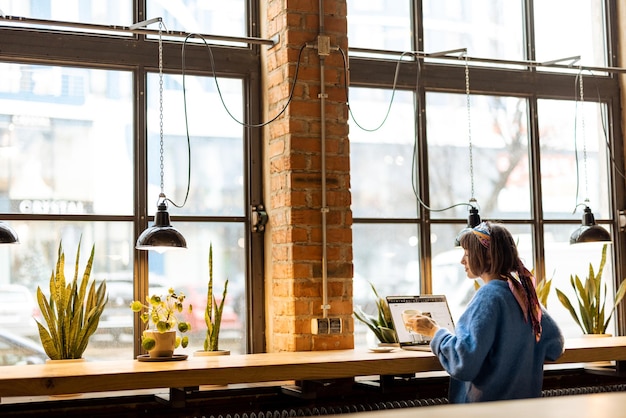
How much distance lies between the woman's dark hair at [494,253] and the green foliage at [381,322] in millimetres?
1216

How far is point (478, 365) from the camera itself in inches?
132

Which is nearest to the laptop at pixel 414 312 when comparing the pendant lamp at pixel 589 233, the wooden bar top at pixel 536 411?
the pendant lamp at pixel 589 233

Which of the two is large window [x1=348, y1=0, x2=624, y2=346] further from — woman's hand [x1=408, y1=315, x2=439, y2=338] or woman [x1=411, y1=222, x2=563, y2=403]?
woman [x1=411, y1=222, x2=563, y2=403]

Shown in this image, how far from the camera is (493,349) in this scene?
342cm

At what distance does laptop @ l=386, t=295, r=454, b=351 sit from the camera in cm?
415

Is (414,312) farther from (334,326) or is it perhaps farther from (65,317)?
(65,317)

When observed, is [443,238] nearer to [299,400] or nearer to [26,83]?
[299,400]

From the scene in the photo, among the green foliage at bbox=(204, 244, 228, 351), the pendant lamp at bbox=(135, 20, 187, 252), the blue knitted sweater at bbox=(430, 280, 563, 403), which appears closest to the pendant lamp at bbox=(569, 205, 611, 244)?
the blue knitted sweater at bbox=(430, 280, 563, 403)

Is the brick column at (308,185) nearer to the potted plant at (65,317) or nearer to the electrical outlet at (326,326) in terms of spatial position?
the electrical outlet at (326,326)

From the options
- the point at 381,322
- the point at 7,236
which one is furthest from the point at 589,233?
the point at 7,236

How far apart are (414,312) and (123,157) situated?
1.83 meters

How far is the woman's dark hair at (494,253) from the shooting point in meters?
3.54

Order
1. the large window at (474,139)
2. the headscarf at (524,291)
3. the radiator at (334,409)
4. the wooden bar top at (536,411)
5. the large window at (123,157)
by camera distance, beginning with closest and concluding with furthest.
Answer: the wooden bar top at (536,411), the headscarf at (524,291), the radiator at (334,409), the large window at (123,157), the large window at (474,139)

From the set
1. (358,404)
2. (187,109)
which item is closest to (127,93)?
(187,109)
